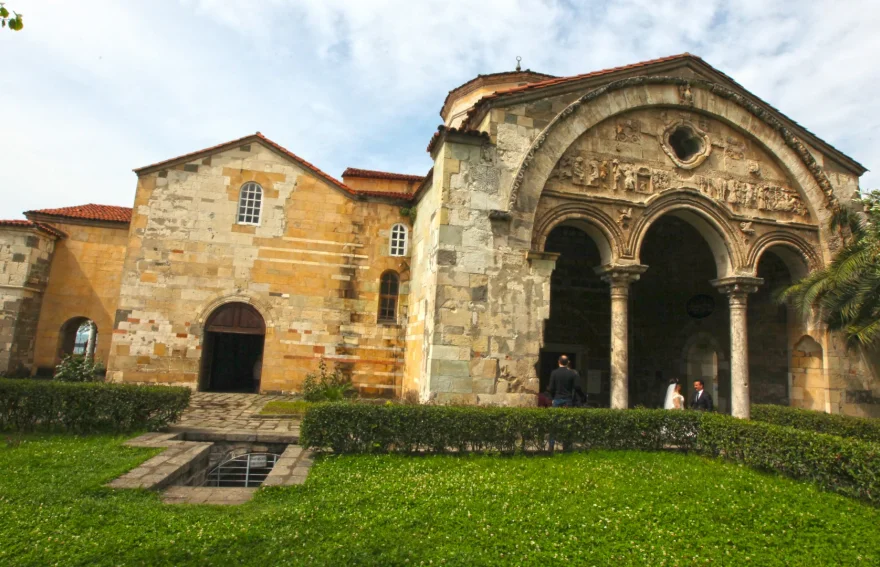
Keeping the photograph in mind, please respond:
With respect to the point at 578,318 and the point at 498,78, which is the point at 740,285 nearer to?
the point at 578,318

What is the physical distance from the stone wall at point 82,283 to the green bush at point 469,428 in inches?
423

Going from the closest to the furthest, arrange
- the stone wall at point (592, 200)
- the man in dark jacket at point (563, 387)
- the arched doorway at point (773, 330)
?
the man in dark jacket at point (563, 387) < the stone wall at point (592, 200) < the arched doorway at point (773, 330)

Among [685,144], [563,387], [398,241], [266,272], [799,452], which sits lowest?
[799,452]

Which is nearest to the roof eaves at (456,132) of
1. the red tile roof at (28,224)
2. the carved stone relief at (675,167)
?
the carved stone relief at (675,167)

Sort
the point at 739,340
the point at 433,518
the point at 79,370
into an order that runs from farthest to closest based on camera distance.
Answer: the point at 79,370 → the point at 739,340 → the point at 433,518

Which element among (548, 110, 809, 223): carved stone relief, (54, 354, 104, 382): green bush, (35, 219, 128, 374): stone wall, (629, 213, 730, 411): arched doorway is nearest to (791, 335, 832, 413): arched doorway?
(629, 213, 730, 411): arched doorway

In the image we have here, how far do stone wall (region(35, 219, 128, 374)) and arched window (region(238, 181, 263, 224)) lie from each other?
12.8ft

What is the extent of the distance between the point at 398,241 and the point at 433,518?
1090cm

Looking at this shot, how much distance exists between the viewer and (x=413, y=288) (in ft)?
46.9

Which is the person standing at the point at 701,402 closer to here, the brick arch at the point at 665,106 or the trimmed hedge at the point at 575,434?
the trimmed hedge at the point at 575,434

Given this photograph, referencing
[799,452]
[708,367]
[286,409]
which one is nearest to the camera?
[799,452]

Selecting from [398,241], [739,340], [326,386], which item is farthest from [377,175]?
[739,340]

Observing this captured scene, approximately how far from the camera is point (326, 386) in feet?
44.0

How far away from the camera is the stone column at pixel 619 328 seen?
35.7 feet
